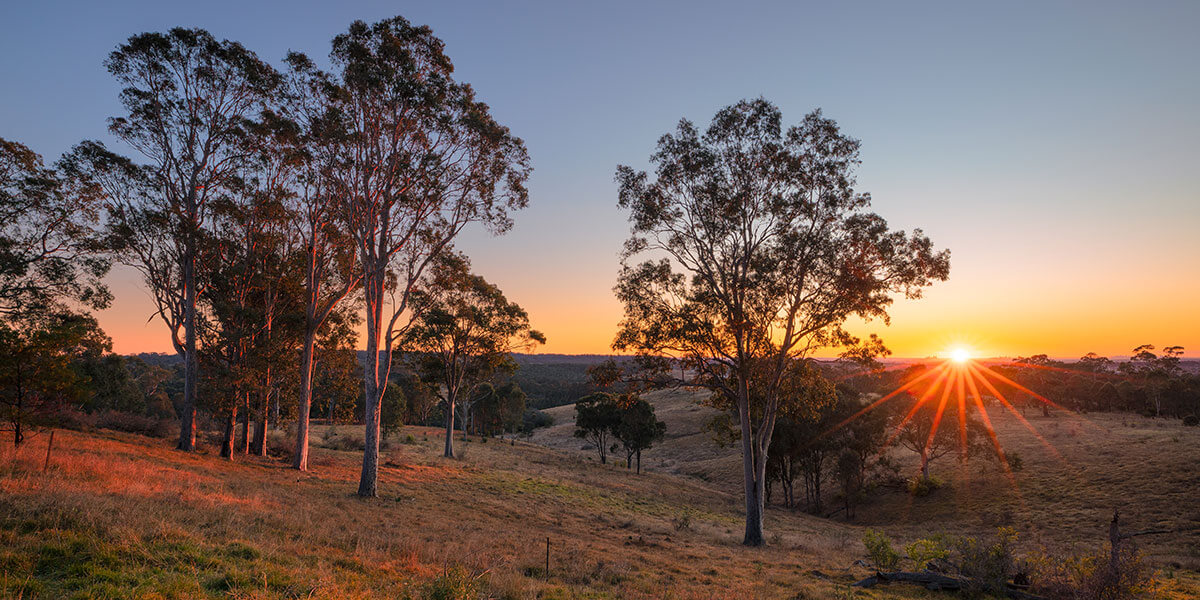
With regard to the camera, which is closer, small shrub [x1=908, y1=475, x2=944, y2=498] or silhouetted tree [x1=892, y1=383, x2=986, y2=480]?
small shrub [x1=908, y1=475, x2=944, y2=498]

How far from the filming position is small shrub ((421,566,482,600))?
26.7 ft

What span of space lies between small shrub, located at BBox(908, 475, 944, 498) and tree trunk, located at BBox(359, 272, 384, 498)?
42.5m

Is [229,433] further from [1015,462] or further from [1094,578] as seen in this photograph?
[1015,462]

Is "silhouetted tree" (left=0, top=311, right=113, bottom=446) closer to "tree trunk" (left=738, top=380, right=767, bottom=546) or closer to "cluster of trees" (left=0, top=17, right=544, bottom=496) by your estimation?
"cluster of trees" (left=0, top=17, right=544, bottom=496)

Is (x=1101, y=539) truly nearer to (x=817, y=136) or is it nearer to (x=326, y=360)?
(x=817, y=136)

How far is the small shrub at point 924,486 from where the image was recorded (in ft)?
140

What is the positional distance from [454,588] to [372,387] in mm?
15829

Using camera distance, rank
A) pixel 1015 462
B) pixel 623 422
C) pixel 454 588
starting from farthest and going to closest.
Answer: pixel 623 422, pixel 1015 462, pixel 454 588

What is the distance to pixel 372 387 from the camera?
22203 millimetres

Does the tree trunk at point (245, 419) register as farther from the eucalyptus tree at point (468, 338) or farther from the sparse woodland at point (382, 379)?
the eucalyptus tree at point (468, 338)

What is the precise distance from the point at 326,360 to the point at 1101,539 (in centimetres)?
4417

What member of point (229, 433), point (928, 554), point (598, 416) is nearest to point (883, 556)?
point (928, 554)

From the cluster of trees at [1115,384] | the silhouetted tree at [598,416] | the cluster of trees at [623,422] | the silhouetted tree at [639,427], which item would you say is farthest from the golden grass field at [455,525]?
the cluster of trees at [1115,384]

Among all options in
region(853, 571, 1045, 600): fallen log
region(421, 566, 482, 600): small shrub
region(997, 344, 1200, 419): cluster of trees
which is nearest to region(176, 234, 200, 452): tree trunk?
region(421, 566, 482, 600): small shrub
